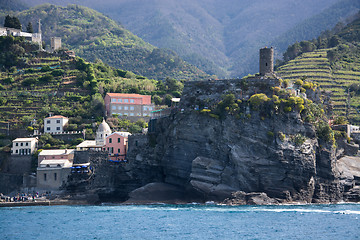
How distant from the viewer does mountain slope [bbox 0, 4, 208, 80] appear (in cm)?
17090

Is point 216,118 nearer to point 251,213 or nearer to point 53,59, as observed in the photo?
point 251,213

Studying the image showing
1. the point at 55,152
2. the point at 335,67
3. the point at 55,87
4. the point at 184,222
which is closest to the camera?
the point at 184,222

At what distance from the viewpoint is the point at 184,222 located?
66500mm

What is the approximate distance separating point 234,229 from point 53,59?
7629 centimetres

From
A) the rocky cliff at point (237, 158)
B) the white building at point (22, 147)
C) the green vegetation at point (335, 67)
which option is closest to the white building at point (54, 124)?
the white building at point (22, 147)

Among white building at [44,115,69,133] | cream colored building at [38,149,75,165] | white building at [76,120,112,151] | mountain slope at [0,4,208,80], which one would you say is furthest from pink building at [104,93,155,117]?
mountain slope at [0,4,208,80]

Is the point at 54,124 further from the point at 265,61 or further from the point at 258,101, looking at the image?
the point at 258,101

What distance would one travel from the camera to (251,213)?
7194cm

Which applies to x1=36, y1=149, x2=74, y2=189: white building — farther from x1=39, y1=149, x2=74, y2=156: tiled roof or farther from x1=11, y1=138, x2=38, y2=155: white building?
x1=11, y1=138, x2=38, y2=155: white building

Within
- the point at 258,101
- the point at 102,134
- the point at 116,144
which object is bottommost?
the point at 116,144

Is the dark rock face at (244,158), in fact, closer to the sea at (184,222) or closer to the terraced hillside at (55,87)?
the sea at (184,222)

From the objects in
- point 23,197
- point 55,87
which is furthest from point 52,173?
point 55,87

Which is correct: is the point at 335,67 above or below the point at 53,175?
above

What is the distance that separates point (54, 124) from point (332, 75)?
6184 centimetres
